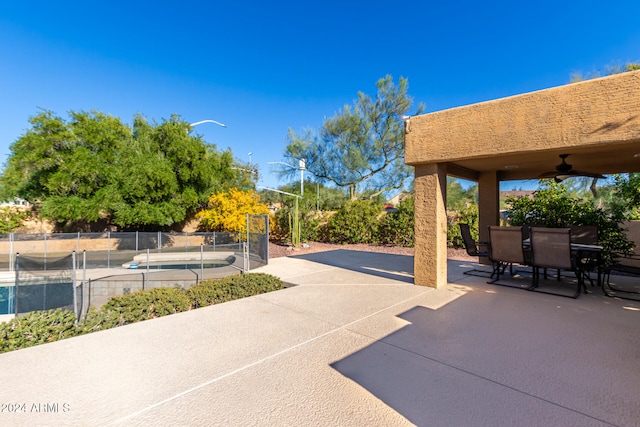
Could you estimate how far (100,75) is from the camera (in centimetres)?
1412

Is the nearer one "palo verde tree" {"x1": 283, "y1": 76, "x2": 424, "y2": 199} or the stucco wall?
the stucco wall

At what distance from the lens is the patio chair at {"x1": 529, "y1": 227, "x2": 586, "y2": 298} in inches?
197

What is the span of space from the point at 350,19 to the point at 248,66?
245 inches

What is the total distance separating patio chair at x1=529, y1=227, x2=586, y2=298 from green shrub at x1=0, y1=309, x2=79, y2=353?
283 inches

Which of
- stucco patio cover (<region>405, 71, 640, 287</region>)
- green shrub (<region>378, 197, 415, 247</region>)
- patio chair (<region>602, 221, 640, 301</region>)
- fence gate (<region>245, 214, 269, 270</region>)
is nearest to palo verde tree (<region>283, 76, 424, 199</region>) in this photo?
green shrub (<region>378, 197, 415, 247</region>)

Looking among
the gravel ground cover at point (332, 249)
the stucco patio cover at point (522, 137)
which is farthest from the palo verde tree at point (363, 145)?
the stucco patio cover at point (522, 137)

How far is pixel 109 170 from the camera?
12875 mm

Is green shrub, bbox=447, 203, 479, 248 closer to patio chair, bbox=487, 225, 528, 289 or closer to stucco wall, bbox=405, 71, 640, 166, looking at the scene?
patio chair, bbox=487, 225, 528, 289

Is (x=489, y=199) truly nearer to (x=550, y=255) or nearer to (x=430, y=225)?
(x=550, y=255)

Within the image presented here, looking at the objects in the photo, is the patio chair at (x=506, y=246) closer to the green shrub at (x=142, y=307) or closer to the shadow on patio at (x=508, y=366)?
the shadow on patio at (x=508, y=366)

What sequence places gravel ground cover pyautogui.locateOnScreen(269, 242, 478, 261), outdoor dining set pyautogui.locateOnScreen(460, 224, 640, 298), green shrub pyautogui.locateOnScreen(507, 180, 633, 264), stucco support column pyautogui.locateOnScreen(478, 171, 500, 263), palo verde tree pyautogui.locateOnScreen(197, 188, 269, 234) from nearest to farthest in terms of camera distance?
1. outdoor dining set pyautogui.locateOnScreen(460, 224, 640, 298)
2. green shrub pyautogui.locateOnScreen(507, 180, 633, 264)
3. stucco support column pyautogui.locateOnScreen(478, 171, 500, 263)
4. gravel ground cover pyautogui.locateOnScreen(269, 242, 478, 261)
5. palo verde tree pyautogui.locateOnScreen(197, 188, 269, 234)

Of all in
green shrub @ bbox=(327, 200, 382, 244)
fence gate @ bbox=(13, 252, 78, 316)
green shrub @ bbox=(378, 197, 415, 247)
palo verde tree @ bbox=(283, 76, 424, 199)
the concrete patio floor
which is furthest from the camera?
palo verde tree @ bbox=(283, 76, 424, 199)

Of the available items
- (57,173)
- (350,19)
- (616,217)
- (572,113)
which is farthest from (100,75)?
(616,217)

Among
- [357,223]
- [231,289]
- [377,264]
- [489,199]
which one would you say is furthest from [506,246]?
[357,223]
